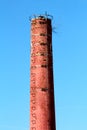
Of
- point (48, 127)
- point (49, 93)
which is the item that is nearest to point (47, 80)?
point (49, 93)

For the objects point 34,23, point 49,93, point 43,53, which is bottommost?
point 49,93

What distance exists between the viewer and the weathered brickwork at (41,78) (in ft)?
131

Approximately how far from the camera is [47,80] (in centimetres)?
4072

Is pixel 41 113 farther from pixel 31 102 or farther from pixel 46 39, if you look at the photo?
pixel 46 39

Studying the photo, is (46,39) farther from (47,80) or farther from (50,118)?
(50,118)

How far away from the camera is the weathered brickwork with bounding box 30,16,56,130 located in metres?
39.8

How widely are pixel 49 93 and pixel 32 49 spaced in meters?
3.97

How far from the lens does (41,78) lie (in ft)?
133

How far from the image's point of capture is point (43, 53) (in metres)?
41.2

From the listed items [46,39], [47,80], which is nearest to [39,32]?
[46,39]

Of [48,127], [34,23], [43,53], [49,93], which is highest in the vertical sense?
[34,23]

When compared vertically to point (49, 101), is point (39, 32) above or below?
above

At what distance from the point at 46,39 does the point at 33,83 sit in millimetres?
3921

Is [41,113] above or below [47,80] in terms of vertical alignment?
below
